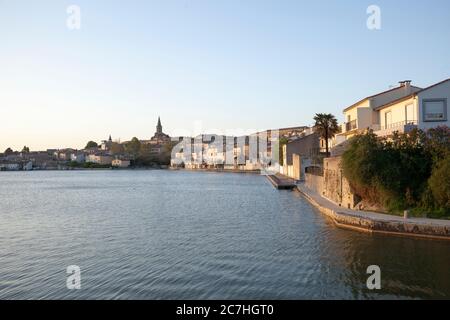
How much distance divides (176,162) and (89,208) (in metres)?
127

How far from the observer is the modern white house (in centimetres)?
2597

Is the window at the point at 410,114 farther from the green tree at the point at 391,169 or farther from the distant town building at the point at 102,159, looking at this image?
the distant town building at the point at 102,159

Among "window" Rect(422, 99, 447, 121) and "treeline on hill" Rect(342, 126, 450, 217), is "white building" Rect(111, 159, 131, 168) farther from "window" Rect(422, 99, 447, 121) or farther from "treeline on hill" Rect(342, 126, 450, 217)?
"treeline on hill" Rect(342, 126, 450, 217)

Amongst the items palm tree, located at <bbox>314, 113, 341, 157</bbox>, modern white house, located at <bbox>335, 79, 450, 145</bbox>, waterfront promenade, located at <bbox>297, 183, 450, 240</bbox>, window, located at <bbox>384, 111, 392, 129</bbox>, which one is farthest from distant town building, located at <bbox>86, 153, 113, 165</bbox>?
waterfront promenade, located at <bbox>297, 183, 450, 240</bbox>

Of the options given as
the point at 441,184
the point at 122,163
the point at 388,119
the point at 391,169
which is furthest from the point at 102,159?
the point at 441,184

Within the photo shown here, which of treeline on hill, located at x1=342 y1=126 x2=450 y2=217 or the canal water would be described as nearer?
the canal water

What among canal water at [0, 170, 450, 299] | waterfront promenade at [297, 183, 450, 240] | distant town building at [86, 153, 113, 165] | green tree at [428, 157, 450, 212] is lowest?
canal water at [0, 170, 450, 299]

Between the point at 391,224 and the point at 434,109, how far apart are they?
10361 mm

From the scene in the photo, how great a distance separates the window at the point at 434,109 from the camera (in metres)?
26.0

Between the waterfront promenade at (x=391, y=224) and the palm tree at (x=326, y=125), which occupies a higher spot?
the palm tree at (x=326, y=125)

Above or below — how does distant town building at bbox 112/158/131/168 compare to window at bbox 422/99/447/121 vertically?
below

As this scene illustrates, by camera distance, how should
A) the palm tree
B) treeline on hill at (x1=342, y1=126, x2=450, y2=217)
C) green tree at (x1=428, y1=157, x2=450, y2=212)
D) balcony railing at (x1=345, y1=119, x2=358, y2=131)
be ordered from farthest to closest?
the palm tree
balcony railing at (x1=345, y1=119, x2=358, y2=131)
treeline on hill at (x1=342, y1=126, x2=450, y2=217)
green tree at (x1=428, y1=157, x2=450, y2=212)

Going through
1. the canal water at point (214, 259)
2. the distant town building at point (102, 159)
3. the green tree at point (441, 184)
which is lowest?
the canal water at point (214, 259)

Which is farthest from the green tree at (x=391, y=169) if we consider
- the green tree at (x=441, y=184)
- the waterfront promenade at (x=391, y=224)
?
the waterfront promenade at (x=391, y=224)
